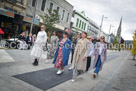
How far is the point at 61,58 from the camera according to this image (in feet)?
18.1

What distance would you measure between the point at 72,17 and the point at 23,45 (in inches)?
854

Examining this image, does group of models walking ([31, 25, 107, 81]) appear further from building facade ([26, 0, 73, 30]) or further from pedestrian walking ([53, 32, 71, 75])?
building facade ([26, 0, 73, 30])

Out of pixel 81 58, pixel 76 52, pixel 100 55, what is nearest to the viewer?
pixel 81 58

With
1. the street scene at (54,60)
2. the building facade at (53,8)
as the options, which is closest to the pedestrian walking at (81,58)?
the street scene at (54,60)

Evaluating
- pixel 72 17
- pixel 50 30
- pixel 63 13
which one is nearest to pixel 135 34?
pixel 50 30

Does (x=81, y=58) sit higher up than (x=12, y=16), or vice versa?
(x=12, y=16)

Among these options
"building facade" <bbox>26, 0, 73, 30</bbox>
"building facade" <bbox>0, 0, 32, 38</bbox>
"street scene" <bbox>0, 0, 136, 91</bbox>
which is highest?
"building facade" <bbox>26, 0, 73, 30</bbox>

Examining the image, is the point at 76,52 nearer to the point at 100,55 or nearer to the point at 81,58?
the point at 81,58

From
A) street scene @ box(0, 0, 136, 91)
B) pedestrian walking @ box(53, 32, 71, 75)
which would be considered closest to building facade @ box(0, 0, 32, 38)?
street scene @ box(0, 0, 136, 91)

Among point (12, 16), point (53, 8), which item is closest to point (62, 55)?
point (12, 16)

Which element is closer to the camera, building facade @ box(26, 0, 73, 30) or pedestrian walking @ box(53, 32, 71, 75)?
pedestrian walking @ box(53, 32, 71, 75)

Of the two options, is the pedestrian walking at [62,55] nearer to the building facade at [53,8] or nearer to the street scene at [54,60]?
the street scene at [54,60]

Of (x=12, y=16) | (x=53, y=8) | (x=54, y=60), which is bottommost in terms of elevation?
(x=54, y=60)

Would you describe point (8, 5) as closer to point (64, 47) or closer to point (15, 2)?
point (15, 2)
